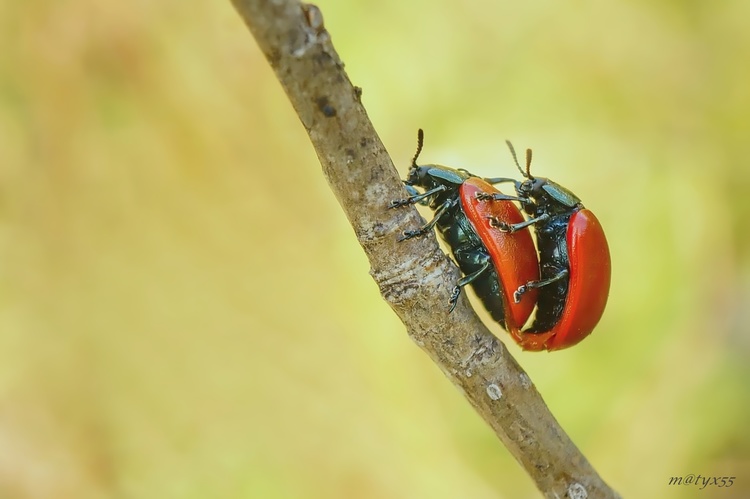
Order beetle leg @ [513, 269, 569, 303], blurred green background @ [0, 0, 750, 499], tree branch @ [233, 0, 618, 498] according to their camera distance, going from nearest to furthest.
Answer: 1. tree branch @ [233, 0, 618, 498]
2. beetle leg @ [513, 269, 569, 303]
3. blurred green background @ [0, 0, 750, 499]

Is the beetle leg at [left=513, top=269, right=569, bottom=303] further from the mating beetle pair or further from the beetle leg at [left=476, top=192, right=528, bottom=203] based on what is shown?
the beetle leg at [left=476, top=192, right=528, bottom=203]

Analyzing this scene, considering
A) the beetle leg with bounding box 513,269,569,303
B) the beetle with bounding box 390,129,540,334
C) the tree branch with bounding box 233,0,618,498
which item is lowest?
the tree branch with bounding box 233,0,618,498

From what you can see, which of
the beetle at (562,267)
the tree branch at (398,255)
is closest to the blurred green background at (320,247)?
the beetle at (562,267)

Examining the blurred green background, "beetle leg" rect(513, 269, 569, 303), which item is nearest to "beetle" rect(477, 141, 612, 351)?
"beetle leg" rect(513, 269, 569, 303)

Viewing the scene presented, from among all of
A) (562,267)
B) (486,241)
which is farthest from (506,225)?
(562,267)

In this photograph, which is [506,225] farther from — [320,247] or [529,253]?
[320,247]

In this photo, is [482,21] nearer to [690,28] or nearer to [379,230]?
[690,28]

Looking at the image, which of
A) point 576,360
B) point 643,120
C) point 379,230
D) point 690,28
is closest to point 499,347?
point 379,230
